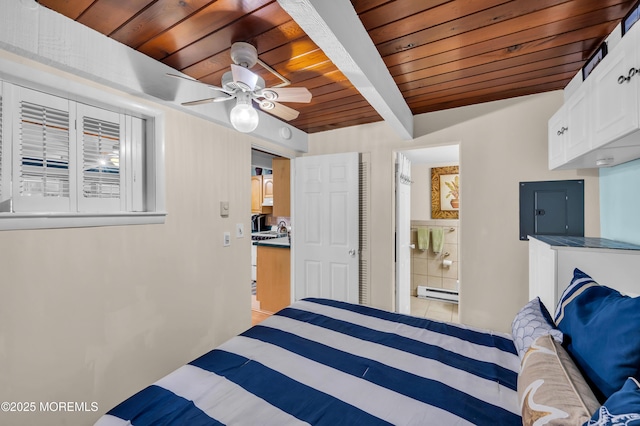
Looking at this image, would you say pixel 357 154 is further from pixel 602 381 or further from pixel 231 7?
pixel 602 381

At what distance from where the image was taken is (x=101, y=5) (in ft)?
4.29

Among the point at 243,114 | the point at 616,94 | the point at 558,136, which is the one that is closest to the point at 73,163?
the point at 243,114

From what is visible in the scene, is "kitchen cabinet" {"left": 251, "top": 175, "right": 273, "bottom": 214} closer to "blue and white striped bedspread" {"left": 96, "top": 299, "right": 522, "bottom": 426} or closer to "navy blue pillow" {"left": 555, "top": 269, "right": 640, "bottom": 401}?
"blue and white striped bedspread" {"left": 96, "top": 299, "right": 522, "bottom": 426}

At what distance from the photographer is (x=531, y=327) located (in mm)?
1164

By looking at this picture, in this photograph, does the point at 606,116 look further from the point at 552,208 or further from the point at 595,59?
the point at 552,208

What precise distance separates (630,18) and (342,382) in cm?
203

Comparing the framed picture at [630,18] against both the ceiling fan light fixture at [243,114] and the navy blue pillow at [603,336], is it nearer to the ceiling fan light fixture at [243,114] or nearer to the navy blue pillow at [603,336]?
the navy blue pillow at [603,336]

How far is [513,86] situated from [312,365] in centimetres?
242

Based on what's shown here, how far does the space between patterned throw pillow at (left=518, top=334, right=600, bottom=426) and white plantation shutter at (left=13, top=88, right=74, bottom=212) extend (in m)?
2.18

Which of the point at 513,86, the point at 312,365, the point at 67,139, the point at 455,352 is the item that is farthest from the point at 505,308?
the point at 67,139

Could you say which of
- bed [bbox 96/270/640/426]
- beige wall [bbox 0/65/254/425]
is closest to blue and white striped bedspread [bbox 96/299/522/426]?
bed [bbox 96/270/640/426]

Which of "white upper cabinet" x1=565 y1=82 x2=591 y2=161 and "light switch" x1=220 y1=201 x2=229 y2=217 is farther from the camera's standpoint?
"light switch" x1=220 y1=201 x2=229 y2=217

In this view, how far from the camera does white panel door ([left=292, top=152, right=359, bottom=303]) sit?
10.1 ft

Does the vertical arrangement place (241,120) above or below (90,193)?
above
